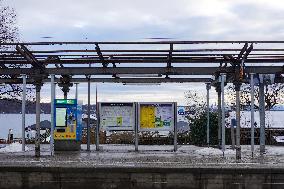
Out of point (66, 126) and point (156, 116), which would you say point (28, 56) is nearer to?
point (66, 126)

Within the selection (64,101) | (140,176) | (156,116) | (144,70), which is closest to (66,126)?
(64,101)

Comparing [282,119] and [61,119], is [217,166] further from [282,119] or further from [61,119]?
[282,119]

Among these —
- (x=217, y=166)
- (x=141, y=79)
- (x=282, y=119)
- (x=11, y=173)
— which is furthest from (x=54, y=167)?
(x=282, y=119)

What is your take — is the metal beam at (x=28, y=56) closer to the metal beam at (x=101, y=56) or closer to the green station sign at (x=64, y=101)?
the metal beam at (x=101, y=56)

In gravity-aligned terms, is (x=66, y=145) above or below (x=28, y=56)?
below

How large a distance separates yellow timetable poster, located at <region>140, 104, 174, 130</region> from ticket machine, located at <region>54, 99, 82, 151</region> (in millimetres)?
2649

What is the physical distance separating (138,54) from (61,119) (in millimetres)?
4736

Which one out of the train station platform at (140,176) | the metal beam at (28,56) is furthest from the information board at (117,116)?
the train station platform at (140,176)

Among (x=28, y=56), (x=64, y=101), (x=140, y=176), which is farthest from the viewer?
(x=64, y=101)

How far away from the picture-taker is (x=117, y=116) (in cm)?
2169

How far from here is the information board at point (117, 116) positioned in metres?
21.7

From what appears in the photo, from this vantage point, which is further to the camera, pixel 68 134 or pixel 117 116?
pixel 117 116

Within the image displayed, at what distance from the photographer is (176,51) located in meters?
17.9

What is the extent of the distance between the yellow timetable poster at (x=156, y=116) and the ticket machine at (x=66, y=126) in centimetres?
265
